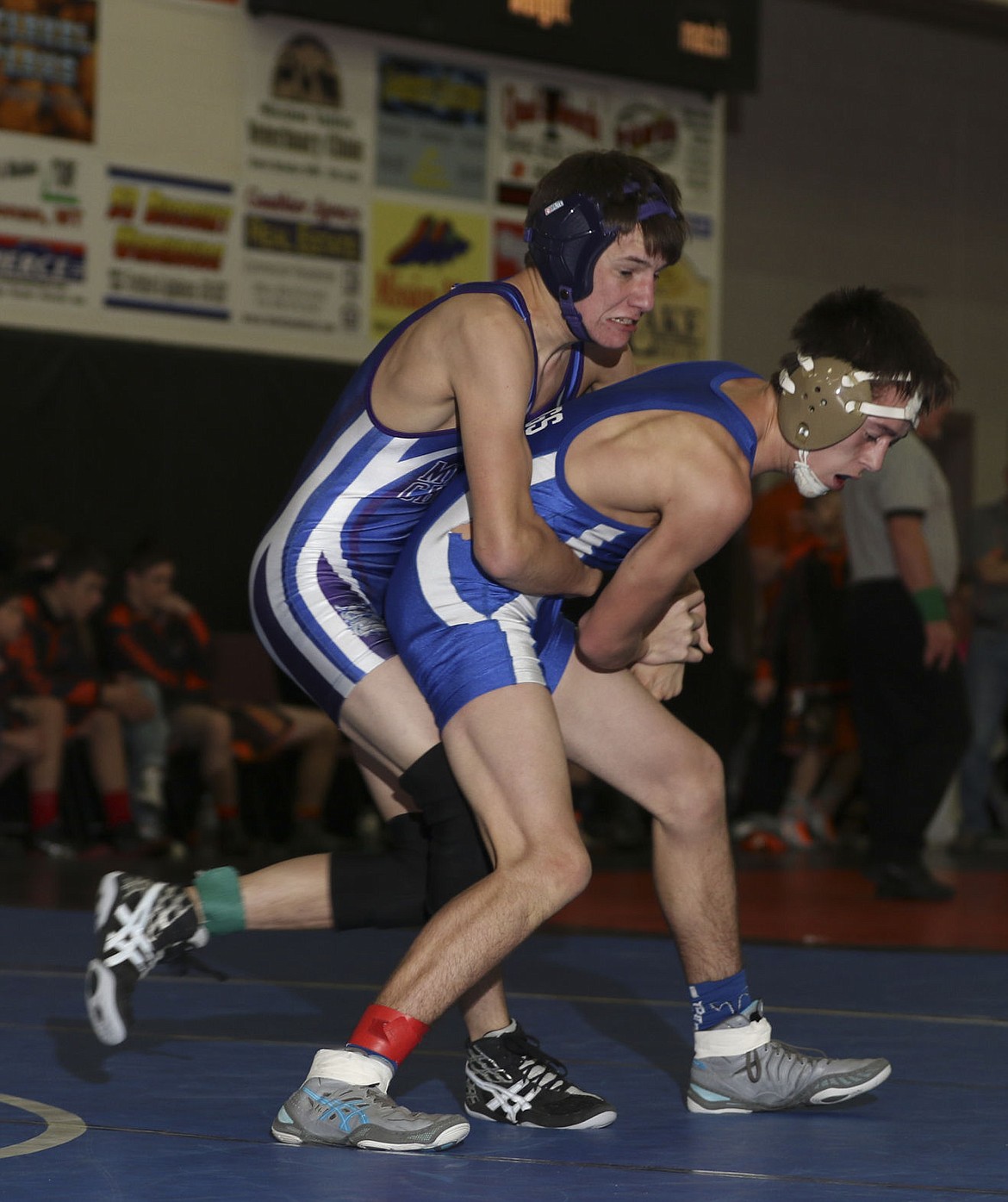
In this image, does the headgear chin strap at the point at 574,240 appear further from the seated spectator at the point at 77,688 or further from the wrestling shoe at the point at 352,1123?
the seated spectator at the point at 77,688

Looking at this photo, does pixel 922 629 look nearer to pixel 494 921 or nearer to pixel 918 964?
pixel 918 964

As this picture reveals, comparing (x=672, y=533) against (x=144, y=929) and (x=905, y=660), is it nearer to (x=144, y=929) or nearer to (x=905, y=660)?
(x=144, y=929)

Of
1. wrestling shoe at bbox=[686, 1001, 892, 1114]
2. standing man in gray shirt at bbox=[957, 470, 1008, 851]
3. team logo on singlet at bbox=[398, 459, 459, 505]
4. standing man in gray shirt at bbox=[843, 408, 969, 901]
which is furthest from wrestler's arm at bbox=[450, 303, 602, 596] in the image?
standing man in gray shirt at bbox=[957, 470, 1008, 851]

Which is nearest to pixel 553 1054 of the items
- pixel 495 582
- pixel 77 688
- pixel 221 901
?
pixel 221 901

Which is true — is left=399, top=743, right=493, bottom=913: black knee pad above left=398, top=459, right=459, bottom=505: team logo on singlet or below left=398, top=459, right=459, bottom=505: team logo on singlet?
below

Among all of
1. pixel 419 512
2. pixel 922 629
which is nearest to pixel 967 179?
pixel 922 629

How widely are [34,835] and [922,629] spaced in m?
3.73

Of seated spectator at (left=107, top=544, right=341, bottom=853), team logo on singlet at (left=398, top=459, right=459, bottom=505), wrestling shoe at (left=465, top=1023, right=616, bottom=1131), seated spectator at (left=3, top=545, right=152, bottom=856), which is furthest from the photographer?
seated spectator at (left=107, top=544, right=341, bottom=853)

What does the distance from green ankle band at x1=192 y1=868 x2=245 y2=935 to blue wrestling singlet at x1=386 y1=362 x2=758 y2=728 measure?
48 centimetres

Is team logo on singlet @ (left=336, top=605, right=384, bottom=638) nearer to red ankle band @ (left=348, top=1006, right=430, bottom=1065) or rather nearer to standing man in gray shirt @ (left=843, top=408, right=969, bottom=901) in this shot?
red ankle band @ (left=348, top=1006, right=430, bottom=1065)

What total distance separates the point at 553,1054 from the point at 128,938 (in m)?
0.88

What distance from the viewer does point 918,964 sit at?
492 cm

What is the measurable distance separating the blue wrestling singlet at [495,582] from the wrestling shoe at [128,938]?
546 millimetres

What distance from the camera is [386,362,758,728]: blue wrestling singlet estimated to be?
2.94 m
